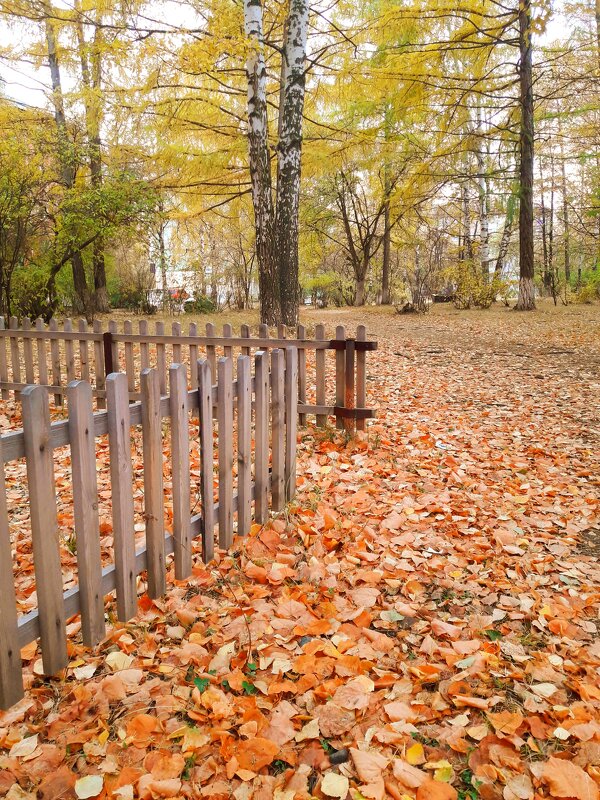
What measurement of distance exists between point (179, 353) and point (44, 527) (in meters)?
4.33

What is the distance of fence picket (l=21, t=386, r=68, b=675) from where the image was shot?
2076mm

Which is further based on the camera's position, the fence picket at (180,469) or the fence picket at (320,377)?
the fence picket at (320,377)

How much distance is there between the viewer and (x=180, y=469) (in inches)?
117

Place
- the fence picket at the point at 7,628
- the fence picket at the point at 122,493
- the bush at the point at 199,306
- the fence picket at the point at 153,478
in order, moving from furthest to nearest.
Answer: the bush at the point at 199,306 → the fence picket at the point at 153,478 → the fence picket at the point at 122,493 → the fence picket at the point at 7,628

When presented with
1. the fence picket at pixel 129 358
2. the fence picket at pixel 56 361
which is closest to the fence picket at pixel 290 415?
the fence picket at pixel 129 358

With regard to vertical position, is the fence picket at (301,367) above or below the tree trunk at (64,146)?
below

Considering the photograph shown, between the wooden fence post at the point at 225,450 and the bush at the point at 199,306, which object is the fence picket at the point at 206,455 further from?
the bush at the point at 199,306

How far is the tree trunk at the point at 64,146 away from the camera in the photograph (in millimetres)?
13193

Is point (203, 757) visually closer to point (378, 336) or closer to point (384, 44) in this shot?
point (378, 336)

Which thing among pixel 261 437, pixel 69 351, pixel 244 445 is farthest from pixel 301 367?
pixel 69 351

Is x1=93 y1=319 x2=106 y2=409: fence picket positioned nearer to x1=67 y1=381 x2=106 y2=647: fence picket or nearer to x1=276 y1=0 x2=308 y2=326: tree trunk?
x1=276 y1=0 x2=308 y2=326: tree trunk

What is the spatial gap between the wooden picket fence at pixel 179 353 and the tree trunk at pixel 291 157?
10.5 ft

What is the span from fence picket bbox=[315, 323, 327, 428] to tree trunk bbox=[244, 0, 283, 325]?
15.7 feet

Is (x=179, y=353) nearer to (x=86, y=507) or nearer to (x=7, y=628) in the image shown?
(x=86, y=507)
